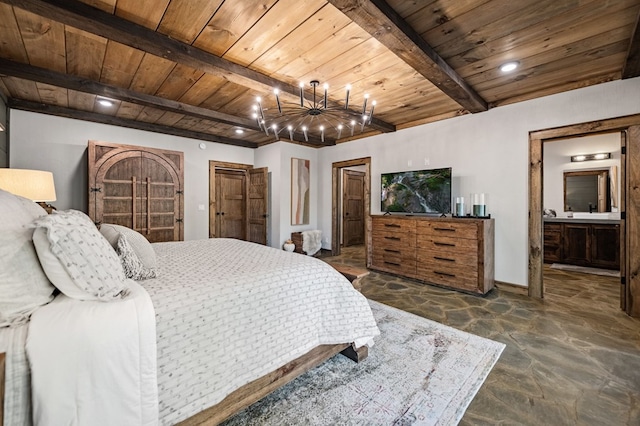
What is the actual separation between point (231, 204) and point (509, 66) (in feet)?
17.2

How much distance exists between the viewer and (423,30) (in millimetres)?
2105

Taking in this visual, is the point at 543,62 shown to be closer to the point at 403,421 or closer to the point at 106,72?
the point at 403,421

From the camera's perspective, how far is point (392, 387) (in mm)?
1702

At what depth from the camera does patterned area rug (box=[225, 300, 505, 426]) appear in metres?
1.47

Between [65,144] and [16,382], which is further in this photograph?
[65,144]

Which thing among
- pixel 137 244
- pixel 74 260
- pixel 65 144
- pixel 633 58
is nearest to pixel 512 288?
pixel 633 58

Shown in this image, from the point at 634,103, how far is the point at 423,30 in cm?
256

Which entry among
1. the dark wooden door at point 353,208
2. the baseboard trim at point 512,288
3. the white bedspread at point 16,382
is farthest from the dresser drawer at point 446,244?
the white bedspread at point 16,382

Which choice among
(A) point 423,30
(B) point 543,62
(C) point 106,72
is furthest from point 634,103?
(C) point 106,72

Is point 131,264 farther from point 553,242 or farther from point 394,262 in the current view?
point 553,242

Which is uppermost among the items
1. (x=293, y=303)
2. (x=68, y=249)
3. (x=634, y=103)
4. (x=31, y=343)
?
(x=634, y=103)

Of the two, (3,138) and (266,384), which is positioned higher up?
(3,138)

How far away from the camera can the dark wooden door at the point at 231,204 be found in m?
5.69

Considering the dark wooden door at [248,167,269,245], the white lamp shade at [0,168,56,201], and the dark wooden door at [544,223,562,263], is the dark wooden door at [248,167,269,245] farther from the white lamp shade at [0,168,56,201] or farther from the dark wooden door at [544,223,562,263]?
the dark wooden door at [544,223,562,263]
